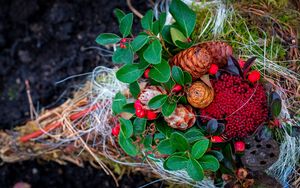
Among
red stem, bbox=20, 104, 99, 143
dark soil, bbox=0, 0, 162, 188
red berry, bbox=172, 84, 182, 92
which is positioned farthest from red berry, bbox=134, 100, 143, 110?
dark soil, bbox=0, 0, 162, 188

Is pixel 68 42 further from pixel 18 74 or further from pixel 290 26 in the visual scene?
pixel 290 26

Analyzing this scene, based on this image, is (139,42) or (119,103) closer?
(139,42)

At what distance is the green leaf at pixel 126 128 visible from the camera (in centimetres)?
138

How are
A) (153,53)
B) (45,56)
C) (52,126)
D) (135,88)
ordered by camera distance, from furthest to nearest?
(45,56)
(52,126)
(135,88)
(153,53)

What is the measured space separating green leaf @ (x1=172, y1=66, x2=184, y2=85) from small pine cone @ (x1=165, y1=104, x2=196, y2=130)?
3.0 inches

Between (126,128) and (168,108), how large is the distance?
16 centimetres

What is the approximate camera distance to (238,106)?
52.1 inches

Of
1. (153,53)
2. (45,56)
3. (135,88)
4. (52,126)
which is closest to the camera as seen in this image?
(153,53)

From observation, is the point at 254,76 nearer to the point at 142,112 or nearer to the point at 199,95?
the point at 199,95

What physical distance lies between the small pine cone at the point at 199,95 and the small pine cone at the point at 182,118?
3 cm

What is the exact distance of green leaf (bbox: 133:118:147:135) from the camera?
1.39m

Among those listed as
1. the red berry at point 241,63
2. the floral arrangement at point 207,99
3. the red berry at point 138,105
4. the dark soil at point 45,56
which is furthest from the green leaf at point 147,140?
the dark soil at point 45,56

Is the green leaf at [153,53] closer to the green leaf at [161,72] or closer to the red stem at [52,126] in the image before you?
the green leaf at [161,72]

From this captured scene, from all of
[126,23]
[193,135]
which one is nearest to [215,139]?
[193,135]
